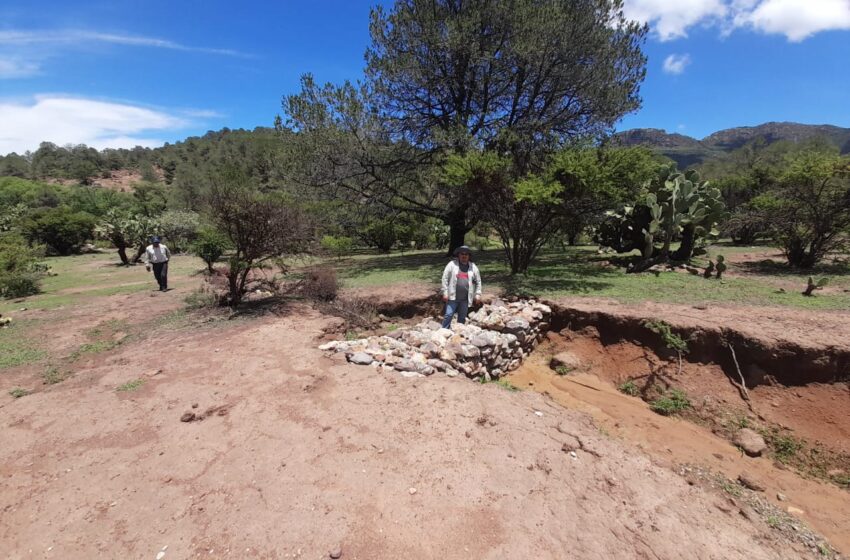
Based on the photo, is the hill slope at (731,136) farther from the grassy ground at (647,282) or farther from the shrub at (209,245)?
the shrub at (209,245)

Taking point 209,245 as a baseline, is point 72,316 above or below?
below

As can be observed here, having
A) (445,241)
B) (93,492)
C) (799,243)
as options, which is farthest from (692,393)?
(445,241)

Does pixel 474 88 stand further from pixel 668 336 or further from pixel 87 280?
pixel 87 280

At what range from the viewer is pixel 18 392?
15.8 feet

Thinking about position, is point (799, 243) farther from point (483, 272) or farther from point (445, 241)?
point (445, 241)

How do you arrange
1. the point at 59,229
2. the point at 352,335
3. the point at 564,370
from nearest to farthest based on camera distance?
the point at 564,370
the point at 352,335
the point at 59,229

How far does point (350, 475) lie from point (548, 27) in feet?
41.3

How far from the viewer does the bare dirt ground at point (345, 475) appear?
2814 millimetres

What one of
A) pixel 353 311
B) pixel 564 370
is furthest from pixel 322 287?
pixel 564 370

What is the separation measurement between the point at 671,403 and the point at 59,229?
28846 mm

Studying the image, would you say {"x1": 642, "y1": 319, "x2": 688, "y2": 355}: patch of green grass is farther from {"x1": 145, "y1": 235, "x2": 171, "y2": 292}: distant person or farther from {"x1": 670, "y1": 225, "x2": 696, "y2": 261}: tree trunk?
{"x1": 145, "y1": 235, "x2": 171, "y2": 292}: distant person

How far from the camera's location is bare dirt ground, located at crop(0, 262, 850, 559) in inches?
111

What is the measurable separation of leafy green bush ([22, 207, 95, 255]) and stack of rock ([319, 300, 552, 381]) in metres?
23.7

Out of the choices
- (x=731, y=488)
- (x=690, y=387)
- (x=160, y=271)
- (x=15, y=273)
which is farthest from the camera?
(x=15, y=273)
